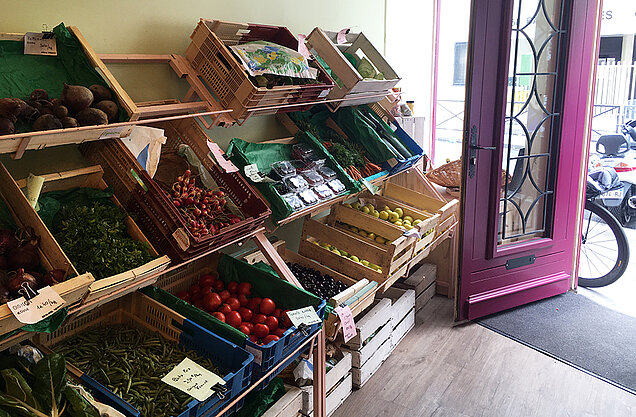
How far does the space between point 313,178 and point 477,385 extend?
1.45m

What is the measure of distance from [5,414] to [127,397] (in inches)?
15.1

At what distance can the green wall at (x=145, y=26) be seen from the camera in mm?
1929

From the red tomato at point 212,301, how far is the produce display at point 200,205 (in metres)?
0.34

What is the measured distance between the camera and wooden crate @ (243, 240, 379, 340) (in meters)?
2.46

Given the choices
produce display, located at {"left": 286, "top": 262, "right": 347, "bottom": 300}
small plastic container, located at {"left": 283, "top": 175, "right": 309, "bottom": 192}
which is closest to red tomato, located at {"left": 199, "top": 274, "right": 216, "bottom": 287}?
produce display, located at {"left": 286, "top": 262, "right": 347, "bottom": 300}

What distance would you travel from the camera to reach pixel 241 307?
2.31 meters

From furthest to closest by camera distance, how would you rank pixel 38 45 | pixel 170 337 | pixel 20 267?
1. pixel 170 337
2. pixel 38 45
3. pixel 20 267

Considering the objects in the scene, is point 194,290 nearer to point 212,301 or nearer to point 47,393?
point 212,301

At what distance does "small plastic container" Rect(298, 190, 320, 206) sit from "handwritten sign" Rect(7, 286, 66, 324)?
1.35 meters

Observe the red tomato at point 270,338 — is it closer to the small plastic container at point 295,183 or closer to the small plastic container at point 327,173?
the small plastic container at point 295,183

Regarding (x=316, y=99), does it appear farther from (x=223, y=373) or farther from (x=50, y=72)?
(x=223, y=373)

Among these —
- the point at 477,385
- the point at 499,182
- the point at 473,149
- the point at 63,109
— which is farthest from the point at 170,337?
the point at 499,182

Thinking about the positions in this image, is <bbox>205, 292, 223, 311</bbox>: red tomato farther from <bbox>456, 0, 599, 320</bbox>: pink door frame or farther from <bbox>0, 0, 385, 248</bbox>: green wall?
<bbox>456, 0, 599, 320</bbox>: pink door frame

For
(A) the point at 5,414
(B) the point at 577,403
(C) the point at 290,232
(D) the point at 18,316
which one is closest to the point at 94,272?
(D) the point at 18,316
